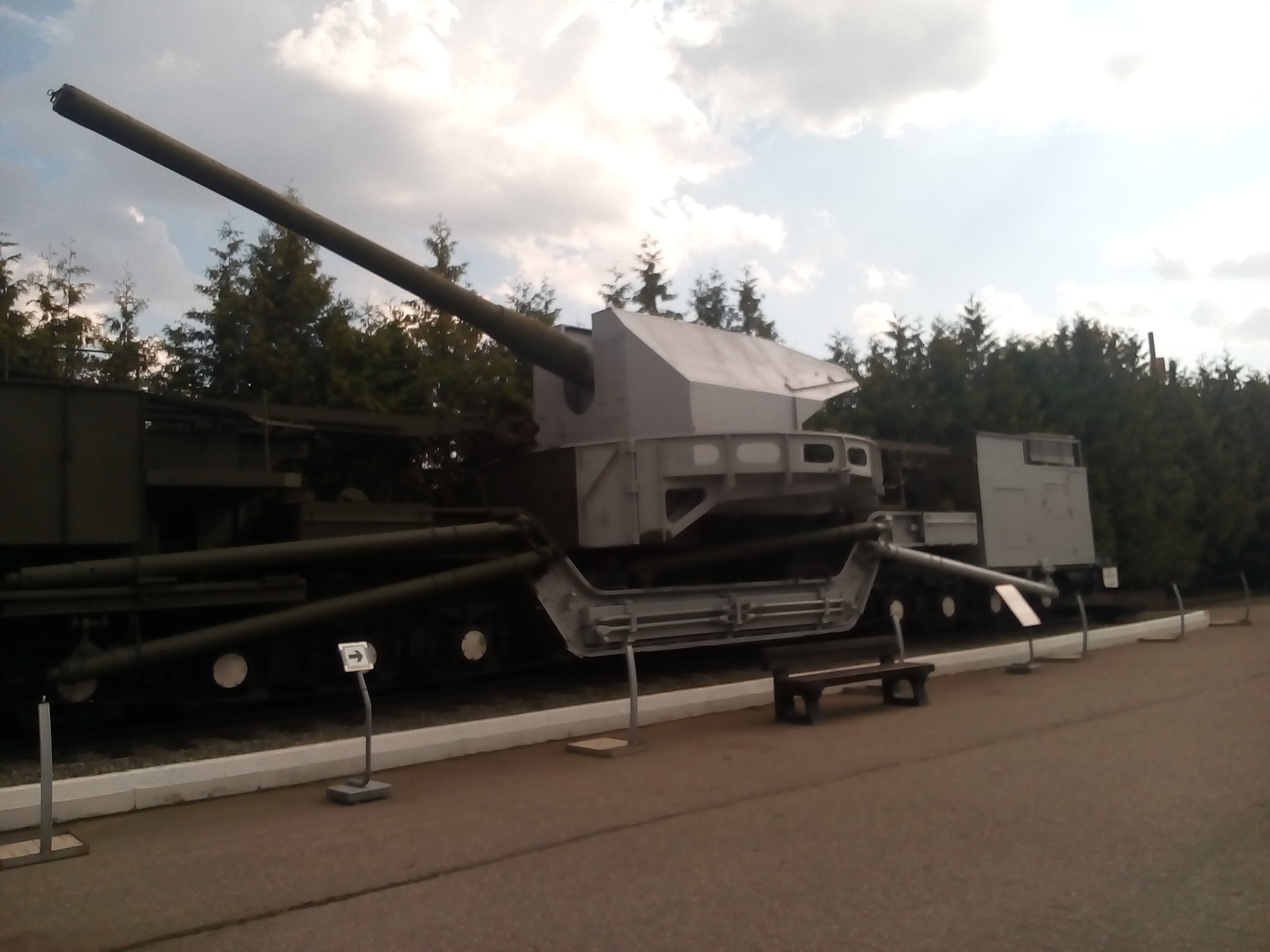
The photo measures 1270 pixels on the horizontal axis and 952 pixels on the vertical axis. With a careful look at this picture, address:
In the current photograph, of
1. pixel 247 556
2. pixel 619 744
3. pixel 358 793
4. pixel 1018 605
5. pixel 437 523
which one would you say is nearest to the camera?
pixel 358 793

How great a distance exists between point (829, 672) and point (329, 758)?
4349mm

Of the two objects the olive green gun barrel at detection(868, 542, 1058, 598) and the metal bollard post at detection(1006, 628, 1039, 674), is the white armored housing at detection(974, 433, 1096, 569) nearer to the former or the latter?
the olive green gun barrel at detection(868, 542, 1058, 598)

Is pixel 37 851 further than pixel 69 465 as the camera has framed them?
No

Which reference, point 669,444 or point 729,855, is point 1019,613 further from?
point 729,855

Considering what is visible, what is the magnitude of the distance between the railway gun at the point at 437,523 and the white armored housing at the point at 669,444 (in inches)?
1.0

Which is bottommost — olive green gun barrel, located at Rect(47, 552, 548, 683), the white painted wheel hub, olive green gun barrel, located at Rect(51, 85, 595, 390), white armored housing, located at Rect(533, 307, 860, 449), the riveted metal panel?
the white painted wheel hub

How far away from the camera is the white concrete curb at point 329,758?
6.58m

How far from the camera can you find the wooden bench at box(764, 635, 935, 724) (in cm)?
939

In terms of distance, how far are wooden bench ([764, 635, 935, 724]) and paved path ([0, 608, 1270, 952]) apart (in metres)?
0.69

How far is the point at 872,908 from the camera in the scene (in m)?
4.59

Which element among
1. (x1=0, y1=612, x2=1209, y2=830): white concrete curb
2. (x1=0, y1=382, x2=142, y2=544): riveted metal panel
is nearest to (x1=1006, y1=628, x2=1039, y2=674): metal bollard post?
(x1=0, y1=612, x2=1209, y2=830): white concrete curb

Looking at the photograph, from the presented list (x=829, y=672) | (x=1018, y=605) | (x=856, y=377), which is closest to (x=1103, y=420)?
(x=856, y=377)

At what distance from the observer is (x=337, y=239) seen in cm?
1070

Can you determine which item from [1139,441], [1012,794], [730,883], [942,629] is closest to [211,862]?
[730,883]
